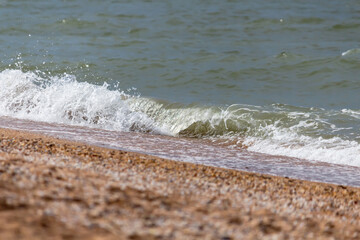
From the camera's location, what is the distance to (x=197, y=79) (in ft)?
44.9

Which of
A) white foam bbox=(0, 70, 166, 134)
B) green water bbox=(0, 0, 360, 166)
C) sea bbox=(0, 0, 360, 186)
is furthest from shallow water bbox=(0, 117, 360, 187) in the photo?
white foam bbox=(0, 70, 166, 134)

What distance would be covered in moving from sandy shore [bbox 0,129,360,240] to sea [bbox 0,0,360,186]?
185 cm

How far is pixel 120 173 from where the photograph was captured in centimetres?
387

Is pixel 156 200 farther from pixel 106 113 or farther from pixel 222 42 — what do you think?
pixel 222 42

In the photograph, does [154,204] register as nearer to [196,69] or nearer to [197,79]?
[197,79]

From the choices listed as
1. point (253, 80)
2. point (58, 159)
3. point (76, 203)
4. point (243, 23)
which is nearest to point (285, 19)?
point (243, 23)

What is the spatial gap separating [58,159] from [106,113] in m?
5.60

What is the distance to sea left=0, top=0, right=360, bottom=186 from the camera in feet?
25.8

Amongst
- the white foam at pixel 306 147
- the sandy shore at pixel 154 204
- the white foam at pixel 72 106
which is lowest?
the white foam at pixel 306 147

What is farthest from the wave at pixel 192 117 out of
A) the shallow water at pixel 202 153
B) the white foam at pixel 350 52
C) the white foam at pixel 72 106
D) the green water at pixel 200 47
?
the white foam at pixel 350 52

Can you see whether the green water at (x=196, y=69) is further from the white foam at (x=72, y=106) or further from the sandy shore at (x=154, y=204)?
the sandy shore at (x=154, y=204)

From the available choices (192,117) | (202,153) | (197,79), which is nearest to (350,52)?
(197,79)

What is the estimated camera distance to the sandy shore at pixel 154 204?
2396 mm

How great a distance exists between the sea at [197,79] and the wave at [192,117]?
0.06ft
